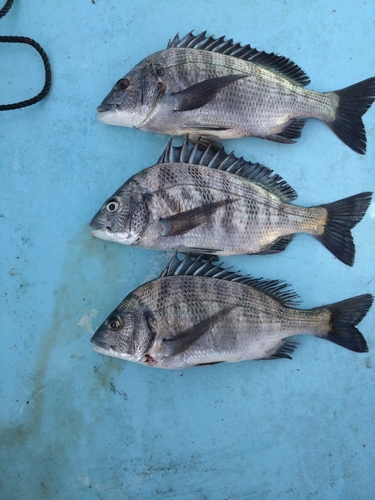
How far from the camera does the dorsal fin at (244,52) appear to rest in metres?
2.18

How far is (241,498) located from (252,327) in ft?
2.79

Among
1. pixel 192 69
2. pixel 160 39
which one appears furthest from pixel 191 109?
pixel 160 39

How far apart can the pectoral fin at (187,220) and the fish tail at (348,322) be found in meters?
0.70

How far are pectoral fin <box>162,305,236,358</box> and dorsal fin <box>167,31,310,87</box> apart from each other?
1.25m

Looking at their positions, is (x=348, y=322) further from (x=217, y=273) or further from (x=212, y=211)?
(x=212, y=211)

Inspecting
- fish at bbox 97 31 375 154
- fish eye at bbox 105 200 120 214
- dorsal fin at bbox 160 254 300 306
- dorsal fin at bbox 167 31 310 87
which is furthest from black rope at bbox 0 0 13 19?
dorsal fin at bbox 160 254 300 306

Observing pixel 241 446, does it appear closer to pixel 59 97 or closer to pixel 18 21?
pixel 59 97

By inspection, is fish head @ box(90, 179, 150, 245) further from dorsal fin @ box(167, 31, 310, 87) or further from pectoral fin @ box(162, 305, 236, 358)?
dorsal fin @ box(167, 31, 310, 87)

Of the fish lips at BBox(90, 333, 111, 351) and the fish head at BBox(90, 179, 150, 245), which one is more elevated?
the fish head at BBox(90, 179, 150, 245)

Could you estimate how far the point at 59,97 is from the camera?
2318 millimetres

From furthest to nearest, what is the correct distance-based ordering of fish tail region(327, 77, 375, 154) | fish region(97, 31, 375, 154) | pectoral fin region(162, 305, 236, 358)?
fish tail region(327, 77, 375, 154), fish region(97, 31, 375, 154), pectoral fin region(162, 305, 236, 358)

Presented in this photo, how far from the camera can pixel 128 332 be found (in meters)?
1.99

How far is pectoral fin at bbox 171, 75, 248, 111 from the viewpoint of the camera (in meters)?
2.02

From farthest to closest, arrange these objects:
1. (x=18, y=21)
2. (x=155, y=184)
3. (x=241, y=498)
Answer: (x=18, y=21) → (x=241, y=498) → (x=155, y=184)
